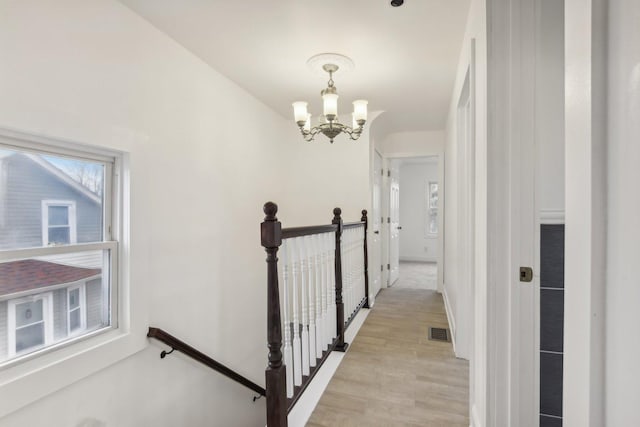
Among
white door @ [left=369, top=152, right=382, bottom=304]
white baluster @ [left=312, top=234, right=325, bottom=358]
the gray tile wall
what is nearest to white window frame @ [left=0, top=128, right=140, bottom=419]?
white baluster @ [left=312, top=234, right=325, bottom=358]

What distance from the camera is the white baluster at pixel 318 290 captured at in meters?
2.20

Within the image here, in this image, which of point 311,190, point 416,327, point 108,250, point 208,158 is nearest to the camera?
point 108,250

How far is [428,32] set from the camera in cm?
208

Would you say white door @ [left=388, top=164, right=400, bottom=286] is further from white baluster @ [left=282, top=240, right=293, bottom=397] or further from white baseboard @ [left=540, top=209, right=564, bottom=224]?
white baseboard @ [left=540, top=209, right=564, bottom=224]

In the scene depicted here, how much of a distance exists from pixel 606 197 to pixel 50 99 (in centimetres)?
205

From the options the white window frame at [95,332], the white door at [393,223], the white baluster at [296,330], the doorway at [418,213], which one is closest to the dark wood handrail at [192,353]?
the white window frame at [95,332]

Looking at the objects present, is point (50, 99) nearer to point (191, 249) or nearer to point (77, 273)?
point (77, 273)

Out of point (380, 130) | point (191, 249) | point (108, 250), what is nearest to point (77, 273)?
point (108, 250)

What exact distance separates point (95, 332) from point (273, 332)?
102 centimetres

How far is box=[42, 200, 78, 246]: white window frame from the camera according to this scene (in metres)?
1.60

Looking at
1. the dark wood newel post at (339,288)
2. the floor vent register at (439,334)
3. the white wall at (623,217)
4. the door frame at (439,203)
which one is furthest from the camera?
the door frame at (439,203)

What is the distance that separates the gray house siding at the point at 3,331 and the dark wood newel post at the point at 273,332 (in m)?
1.19

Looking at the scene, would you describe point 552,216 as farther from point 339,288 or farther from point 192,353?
point 192,353

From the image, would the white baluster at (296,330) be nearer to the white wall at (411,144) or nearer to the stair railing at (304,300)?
the stair railing at (304,300)
